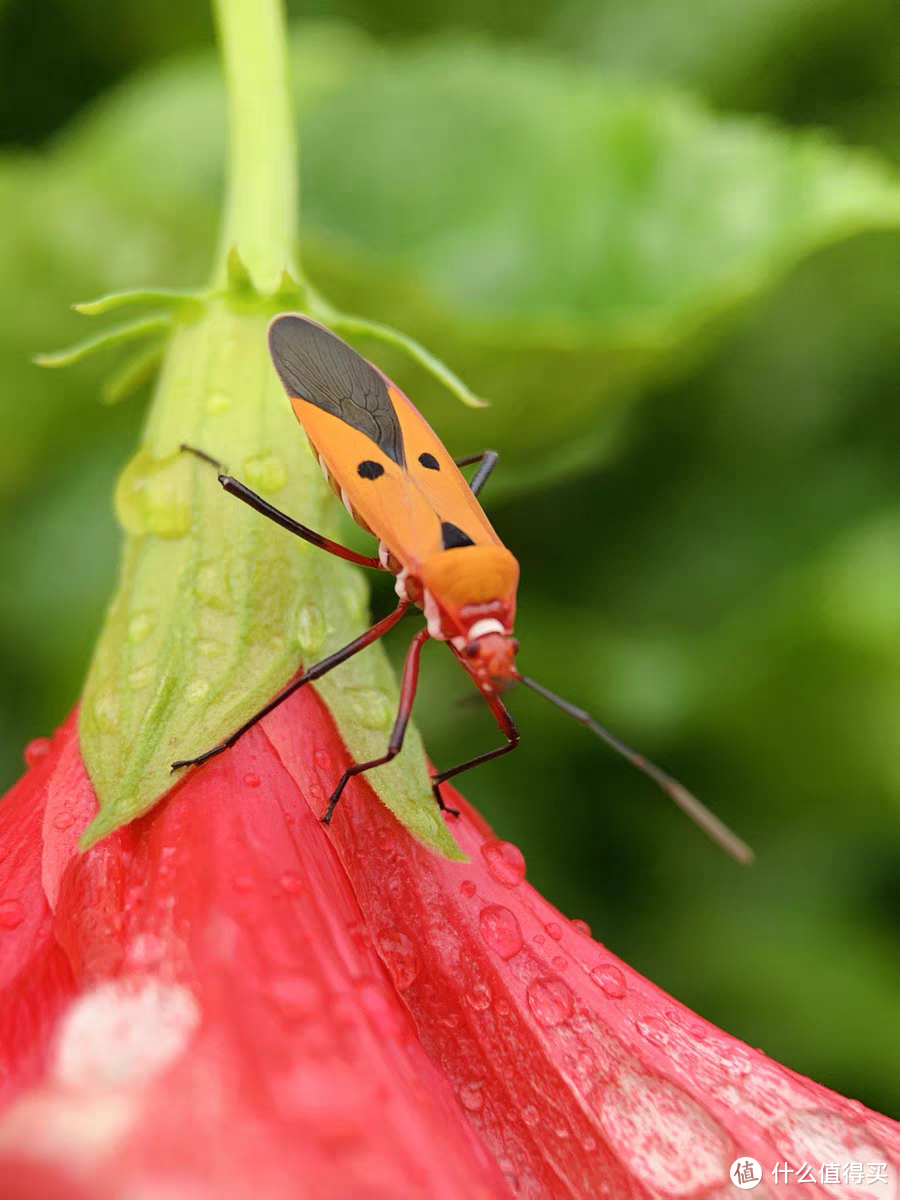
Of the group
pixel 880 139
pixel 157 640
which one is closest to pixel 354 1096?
pixel 157 640

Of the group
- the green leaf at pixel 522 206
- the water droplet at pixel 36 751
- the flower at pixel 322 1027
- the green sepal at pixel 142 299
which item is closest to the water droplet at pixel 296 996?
the flower at pixel 322 1027

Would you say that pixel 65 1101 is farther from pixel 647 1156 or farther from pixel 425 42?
pixel 425 42

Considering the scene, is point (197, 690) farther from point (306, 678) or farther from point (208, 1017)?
point (208, 1017)

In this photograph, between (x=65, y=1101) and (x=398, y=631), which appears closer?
(x=65, y=1101)

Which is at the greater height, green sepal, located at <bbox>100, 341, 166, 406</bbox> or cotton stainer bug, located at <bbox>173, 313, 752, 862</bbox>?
green sepal, located at <bbox>100, 341, 166, 406</bbox>

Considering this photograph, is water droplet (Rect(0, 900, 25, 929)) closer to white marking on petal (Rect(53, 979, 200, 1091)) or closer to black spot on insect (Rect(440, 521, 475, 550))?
white marking on petal (Rect(53, 979, 200, 1091))

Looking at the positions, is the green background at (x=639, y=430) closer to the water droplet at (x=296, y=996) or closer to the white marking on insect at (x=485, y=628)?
the white marking on insect at (x=485, y=628)

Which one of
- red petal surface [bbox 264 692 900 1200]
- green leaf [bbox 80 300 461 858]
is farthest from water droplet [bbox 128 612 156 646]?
red petal surface [bbox 264 692 900 1200]
